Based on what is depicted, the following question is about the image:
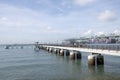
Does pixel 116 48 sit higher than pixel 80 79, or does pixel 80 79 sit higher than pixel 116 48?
pixel 116 48

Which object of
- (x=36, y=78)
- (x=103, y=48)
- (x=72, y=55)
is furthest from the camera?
(x=72, y=55)

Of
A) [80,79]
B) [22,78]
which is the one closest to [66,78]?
[80,79]

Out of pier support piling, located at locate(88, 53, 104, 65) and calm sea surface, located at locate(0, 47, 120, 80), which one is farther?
pier support piling, located at locate(88, 53, 104, 65)

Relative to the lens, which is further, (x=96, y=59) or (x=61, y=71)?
(x=96, y=59)

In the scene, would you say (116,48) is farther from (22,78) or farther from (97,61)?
(22,78)

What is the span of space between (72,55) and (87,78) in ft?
126

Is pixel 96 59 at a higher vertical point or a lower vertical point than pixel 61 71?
higher

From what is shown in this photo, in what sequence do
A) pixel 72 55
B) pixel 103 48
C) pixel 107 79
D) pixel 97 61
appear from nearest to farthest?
pixel 107 79
pixel 103 48
pixel 97 61
pixel 72 55

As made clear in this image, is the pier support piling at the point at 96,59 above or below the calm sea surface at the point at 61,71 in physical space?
above

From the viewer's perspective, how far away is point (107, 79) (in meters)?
33.6

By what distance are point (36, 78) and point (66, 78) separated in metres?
5.43

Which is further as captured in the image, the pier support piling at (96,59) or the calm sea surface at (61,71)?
the pier support piling at (96,59)

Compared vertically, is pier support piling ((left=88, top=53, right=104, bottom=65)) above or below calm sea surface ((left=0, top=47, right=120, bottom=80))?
above

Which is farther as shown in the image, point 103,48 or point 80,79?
point 103,48
